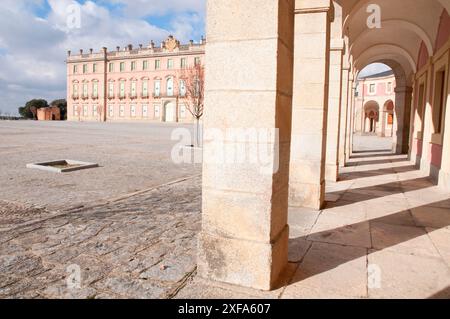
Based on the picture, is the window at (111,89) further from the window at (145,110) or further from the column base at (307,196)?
the column base at (307,196)

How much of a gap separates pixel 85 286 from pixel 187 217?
7.15 ft

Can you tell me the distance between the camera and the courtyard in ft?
9.16

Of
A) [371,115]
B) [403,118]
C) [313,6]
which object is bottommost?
[403,118]

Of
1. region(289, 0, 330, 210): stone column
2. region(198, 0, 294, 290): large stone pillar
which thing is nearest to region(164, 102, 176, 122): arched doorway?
region(289, 0, 330, 210): stone column

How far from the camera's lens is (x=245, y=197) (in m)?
2.79

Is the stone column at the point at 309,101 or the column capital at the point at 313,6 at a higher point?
the column capital at the point at 313,6

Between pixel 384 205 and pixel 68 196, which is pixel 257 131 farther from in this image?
pixel 68 196

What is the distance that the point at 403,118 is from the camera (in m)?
16.6

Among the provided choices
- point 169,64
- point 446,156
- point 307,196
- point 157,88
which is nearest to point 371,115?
point 169,64

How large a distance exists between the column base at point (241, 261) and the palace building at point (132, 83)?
5225cm

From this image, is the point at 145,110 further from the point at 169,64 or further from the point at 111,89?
the point at 169,64

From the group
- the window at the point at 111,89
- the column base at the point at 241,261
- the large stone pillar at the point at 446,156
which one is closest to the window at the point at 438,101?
the large stone pillar at the point at 446,156

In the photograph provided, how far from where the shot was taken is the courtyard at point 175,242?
279 centimetres

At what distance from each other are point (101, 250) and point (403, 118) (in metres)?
16.9
